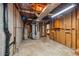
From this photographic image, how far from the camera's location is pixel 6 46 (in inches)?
131

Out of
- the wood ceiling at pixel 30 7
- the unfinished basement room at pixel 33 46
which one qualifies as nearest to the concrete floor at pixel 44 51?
the unfinished basement room at pixel 33 46

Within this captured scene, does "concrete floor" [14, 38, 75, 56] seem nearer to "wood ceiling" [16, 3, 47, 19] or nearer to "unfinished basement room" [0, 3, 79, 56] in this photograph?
"unfinished basement room" [0, 3, 79, 56]

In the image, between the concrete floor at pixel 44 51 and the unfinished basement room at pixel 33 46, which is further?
the concrete floor at pixel 44 51

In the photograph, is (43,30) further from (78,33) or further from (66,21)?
(78,33)

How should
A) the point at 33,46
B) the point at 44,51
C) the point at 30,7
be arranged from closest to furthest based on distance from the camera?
the point at 44,51 < the point at 33,46 < the point at 30,7

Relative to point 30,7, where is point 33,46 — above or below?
below

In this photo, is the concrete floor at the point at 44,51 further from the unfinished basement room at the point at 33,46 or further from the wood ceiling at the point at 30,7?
the wood ceiling at the point at 30,7

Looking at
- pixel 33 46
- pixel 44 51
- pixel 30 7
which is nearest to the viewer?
pixel 44 51

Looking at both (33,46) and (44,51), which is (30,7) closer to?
(33,46)

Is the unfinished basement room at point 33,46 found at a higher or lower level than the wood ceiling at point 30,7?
lower

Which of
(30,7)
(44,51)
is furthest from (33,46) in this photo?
(30,7)

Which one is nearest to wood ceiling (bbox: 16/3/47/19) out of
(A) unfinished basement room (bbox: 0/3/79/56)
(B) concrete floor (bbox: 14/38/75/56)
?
(A) unfinished basement room (bbox: 0/3/79/56)

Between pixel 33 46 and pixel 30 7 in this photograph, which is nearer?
pixel 33 46

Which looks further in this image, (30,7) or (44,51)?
(30,7)
